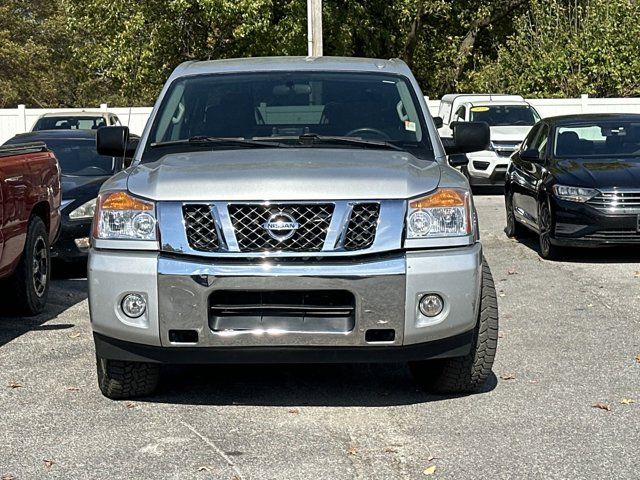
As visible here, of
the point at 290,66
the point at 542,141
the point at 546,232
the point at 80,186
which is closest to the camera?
the point at 290,66

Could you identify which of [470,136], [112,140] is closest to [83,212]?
[112,140]

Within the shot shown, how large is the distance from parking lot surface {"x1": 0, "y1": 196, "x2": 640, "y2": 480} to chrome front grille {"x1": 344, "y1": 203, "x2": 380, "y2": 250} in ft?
2.98

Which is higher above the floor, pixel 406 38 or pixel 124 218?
pixel 124 218

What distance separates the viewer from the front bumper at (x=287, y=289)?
5.80 m

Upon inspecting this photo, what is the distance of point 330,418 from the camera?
20.1 feet

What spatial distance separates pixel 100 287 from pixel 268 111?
1.77 metres

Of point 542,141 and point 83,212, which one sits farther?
point 542,141

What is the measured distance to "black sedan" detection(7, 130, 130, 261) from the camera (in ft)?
38.0

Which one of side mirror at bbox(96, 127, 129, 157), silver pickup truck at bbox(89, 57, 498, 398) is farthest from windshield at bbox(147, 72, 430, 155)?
silver pickup truck at bbox(89, 57, 498, 398)

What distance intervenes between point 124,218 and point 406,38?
32228mm

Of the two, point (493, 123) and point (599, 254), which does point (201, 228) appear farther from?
point (493, 123)

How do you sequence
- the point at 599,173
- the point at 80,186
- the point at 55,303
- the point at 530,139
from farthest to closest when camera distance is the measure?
the point at 530,139, the point at 599,173, the point at 80,186, the point at 55,303

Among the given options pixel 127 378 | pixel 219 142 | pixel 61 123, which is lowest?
pixel 61 123

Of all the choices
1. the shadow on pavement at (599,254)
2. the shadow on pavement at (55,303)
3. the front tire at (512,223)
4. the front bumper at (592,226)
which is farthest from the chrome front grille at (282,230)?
the front tire at (512,223)
